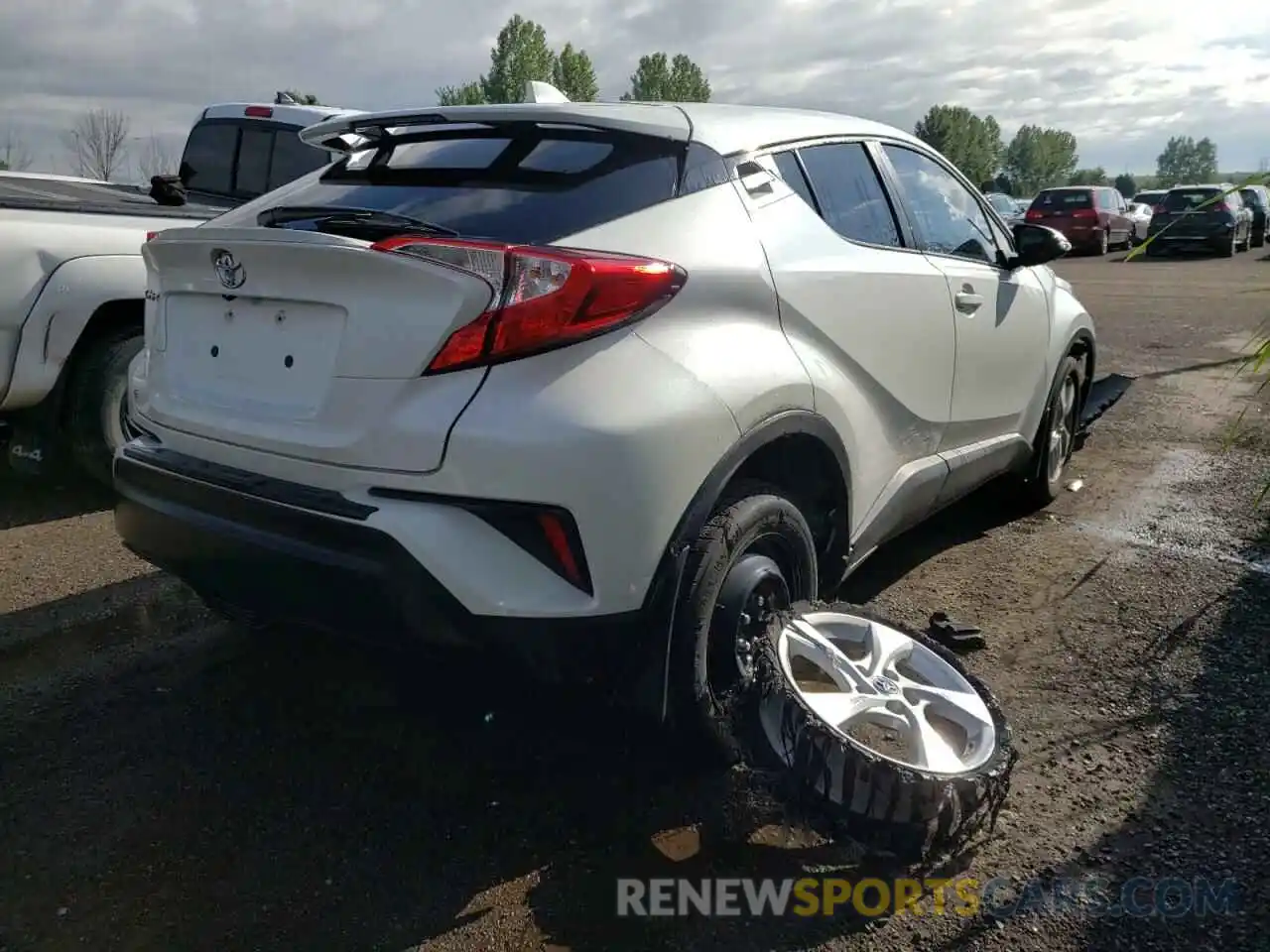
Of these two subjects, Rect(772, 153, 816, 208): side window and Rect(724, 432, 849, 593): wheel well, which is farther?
Rect(772, 153, 816, 208): side window

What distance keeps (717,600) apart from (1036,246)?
2.67 m

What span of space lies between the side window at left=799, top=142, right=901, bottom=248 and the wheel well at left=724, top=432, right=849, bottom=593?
0.74 meters

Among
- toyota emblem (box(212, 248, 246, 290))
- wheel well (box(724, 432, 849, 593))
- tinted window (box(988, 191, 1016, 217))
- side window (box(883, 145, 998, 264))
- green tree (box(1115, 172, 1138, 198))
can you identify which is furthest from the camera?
green tree (box(1115, 172, 1138, 198))

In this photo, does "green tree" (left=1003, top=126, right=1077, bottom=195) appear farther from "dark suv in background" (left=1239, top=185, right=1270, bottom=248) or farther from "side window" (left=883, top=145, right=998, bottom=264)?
"side window" (left=883, top=145, right=998, bottom=264)

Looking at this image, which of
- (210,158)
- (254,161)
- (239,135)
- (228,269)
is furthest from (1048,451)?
(210,158)

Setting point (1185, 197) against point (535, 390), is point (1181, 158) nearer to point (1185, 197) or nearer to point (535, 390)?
point (1185, 197)

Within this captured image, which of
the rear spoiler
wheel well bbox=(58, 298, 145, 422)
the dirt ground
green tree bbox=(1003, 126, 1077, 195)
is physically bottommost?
the dirt ground

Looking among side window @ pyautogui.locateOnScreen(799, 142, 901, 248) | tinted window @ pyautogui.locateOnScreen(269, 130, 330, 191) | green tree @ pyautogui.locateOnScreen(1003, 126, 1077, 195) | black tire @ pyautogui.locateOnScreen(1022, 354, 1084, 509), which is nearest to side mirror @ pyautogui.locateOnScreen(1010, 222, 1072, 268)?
black tire @ pyautogui.locateOnScreen(1022, 354, 1084, 509)

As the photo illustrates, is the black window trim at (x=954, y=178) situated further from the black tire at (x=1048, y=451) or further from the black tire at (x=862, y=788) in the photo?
the black tire at (x=862, y=788)

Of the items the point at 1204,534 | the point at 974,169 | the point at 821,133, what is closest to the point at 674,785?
the point at 821,133

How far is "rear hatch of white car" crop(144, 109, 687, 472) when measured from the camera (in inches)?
86.7

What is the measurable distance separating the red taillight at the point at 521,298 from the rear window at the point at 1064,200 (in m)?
26.3

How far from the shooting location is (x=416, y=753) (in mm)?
2889

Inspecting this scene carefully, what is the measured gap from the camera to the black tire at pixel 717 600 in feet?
7.84
